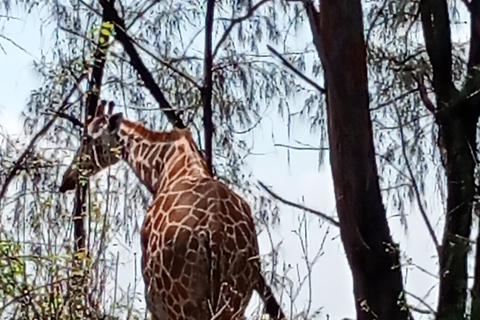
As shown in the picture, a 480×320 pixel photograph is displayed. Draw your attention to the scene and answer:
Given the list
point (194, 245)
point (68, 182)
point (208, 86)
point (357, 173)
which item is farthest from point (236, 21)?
point (357, 173)

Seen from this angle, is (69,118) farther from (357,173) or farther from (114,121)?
(357,173)

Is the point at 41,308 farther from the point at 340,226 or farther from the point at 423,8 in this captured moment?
the point at 423,8

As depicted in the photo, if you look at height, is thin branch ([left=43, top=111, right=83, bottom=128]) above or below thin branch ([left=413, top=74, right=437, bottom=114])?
above

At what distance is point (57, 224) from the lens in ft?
12.5

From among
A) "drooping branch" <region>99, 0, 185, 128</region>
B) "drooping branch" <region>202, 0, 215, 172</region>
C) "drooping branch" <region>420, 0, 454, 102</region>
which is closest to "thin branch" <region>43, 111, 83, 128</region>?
"drooping branch" <region>99, 0, 185, 128</region>

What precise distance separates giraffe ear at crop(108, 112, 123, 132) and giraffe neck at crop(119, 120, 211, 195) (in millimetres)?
48

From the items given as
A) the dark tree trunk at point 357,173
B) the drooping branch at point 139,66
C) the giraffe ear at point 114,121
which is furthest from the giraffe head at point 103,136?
the dark tree trunk at point 357,173

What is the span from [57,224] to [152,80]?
2.33 meters

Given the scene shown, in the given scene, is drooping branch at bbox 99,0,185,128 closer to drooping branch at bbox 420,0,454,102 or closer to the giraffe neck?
the giraffe neck

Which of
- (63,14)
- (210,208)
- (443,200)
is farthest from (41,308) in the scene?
(63,14)

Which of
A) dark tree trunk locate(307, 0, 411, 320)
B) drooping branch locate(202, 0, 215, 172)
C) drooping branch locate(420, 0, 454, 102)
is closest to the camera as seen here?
dark tree trunk locate(307, 0, 411, 320)

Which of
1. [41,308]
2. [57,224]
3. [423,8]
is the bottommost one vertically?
[41,308]

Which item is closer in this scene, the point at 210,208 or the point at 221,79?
the point at 210,208

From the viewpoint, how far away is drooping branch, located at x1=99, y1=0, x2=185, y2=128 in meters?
5.99
